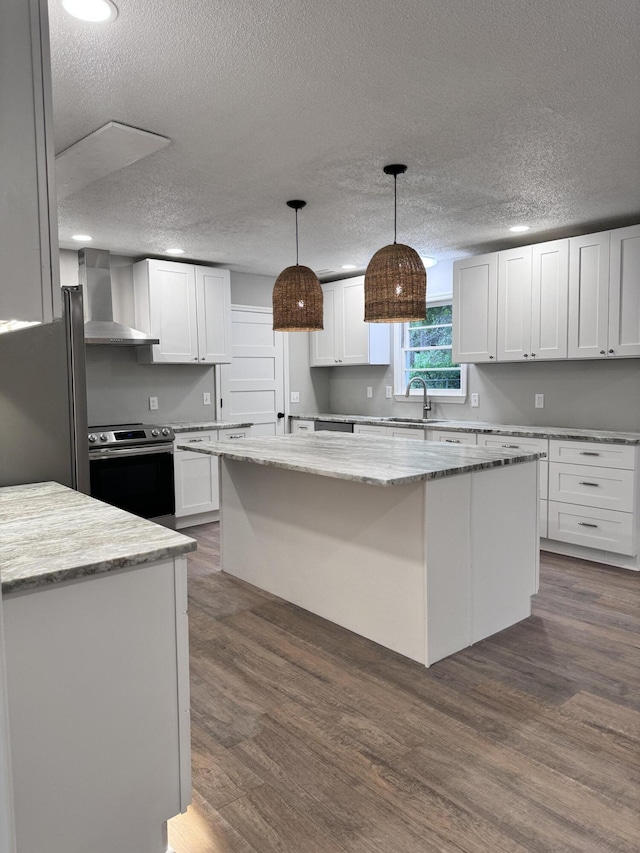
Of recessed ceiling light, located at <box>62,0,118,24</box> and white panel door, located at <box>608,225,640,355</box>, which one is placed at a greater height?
recessed ceiling light, located at <box>62,0,118,24</box>

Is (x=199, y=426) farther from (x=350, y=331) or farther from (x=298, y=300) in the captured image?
(x=298, y=300)

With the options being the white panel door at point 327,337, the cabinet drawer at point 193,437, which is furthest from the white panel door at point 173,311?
the white panel door at point 327,337

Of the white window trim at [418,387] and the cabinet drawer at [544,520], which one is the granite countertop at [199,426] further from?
the cabinet drawer at [544,520]

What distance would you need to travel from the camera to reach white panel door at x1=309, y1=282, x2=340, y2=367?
6.23 meters

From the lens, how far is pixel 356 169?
303 cm

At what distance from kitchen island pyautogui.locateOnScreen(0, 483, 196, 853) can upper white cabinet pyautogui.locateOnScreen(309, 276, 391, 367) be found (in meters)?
4.58

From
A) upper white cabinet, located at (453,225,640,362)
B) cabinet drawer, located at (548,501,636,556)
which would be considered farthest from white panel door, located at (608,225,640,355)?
cabinet drawer, located at (548,501,636,556)

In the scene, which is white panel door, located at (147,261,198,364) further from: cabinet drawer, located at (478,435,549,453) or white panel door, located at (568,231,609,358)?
white panel door, located at (568,231,609,358)

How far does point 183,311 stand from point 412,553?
3457 millimetres

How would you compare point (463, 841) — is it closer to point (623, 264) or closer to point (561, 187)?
point (561, 187)

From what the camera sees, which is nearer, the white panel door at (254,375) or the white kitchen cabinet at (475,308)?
the white kitchen cabinet at (475,308)

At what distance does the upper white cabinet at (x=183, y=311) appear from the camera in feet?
16.6

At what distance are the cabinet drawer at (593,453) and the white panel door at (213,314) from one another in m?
3.04

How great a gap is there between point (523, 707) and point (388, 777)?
0.70 metres
